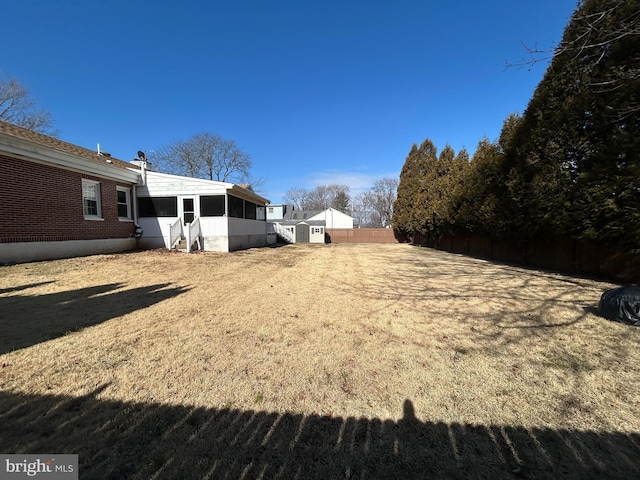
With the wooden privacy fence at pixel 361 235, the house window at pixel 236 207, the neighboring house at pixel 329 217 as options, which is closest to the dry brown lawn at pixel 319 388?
the house window at pixel 236 207

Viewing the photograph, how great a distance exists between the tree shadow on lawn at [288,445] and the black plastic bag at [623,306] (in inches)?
126

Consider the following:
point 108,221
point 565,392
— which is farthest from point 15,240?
point 565,392

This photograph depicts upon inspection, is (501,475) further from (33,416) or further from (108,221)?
(108,221)

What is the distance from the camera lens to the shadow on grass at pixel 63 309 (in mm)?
3539

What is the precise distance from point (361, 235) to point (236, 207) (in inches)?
817

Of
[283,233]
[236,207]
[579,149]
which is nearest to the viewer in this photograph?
[579,149]

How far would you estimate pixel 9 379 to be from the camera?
8.32 feet

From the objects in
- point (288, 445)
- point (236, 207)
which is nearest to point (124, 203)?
point (236, 207)

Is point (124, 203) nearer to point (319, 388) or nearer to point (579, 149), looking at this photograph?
point (319, 388)

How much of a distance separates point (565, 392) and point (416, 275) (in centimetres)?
589

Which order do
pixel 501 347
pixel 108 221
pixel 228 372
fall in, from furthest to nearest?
pixel 108 221 → pixel 501 347 → pixel 228 372

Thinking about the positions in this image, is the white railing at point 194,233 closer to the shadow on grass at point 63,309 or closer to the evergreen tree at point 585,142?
the shadow on grass at point 63,309

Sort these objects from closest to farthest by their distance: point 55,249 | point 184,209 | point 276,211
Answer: point 55,249 → point 184,209 → point 276,211

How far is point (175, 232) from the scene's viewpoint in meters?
13.6
